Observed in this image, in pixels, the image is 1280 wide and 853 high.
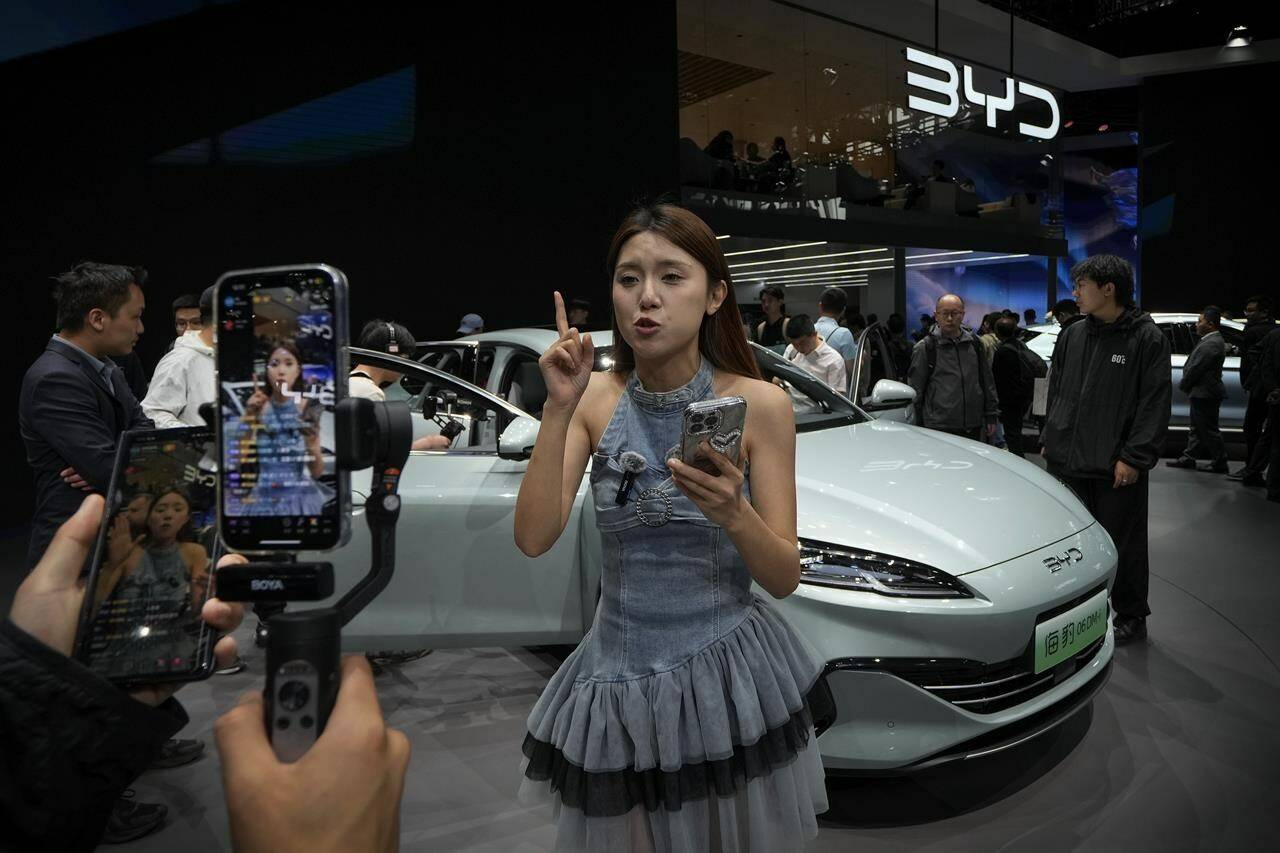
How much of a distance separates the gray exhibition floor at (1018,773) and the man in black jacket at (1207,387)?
13.9ft

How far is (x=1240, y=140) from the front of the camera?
1407 cm

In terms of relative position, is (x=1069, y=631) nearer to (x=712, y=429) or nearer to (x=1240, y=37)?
(x=712, y=429)

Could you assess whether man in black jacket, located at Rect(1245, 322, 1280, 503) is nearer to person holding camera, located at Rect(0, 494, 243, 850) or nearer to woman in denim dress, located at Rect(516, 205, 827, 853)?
woman in denim dress, located at Rect(516, 205, 827, 853)

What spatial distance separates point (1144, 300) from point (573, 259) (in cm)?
1222

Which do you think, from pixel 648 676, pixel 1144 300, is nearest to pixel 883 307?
pixel 1144 300

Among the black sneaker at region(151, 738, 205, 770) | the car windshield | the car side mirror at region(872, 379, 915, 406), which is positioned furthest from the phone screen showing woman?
the car side mirror at region(872, 379, 915, 406)

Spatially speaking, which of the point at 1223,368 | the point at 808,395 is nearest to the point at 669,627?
the point at 808,395

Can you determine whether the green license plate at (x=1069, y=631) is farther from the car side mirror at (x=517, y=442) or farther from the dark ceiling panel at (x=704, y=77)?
the dark ceiling panel at (x=704, y=77)

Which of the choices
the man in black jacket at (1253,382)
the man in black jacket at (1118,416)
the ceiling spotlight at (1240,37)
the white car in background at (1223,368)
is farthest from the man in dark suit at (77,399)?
the ceiling spotlight at (1240,37)

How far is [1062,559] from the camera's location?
2422 mm

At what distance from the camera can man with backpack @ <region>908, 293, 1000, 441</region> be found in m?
5.02

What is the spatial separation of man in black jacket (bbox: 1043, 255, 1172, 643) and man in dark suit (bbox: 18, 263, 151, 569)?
3.46m

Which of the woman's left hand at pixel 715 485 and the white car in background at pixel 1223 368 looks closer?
the woman's left hand at pixel 715 485

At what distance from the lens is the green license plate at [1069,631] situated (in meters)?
2.26
